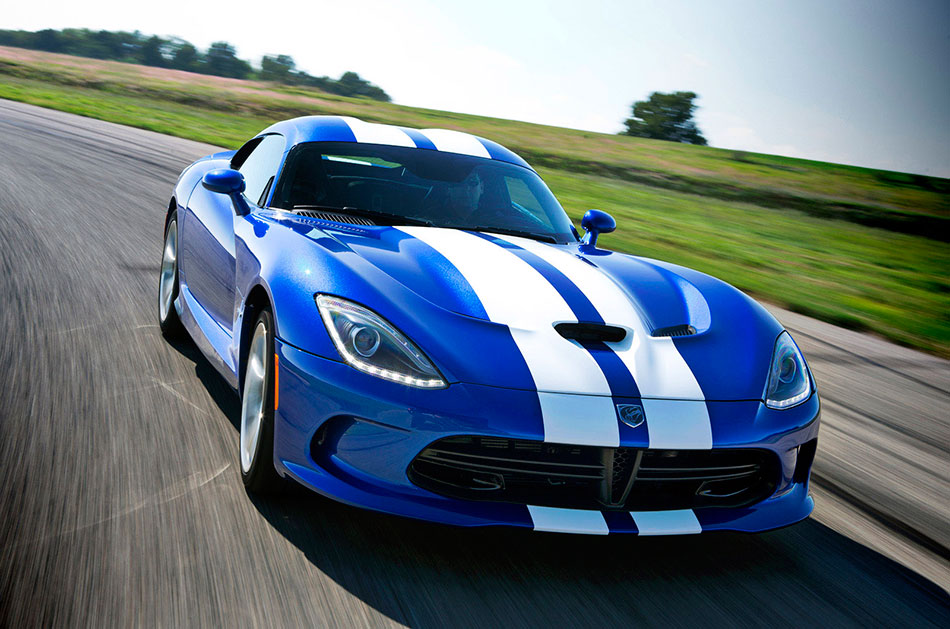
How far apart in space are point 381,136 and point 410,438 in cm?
210

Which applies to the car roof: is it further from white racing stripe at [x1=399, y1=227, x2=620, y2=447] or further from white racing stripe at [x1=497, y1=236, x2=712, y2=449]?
white racing stripe at [x1=497, y1=236, x2=712, y2=449]

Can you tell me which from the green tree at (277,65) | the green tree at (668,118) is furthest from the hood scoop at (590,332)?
the green tree at (277,65)

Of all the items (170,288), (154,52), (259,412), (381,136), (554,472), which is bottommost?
(154,52)

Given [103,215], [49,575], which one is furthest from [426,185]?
[103,215]

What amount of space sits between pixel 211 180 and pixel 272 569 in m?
1.85

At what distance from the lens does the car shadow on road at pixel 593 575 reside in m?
2.32

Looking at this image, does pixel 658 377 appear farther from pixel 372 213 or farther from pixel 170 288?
pixel 170 288

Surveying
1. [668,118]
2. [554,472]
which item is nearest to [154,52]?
[668,118]

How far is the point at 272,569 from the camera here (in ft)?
7.92

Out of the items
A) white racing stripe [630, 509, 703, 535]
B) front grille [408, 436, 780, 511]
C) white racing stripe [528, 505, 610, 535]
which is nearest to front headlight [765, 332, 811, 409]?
front grille [408, 436, 780, 511]

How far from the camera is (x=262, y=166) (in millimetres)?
4270

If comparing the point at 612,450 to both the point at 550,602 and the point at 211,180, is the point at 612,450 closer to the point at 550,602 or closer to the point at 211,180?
the point at 550,602

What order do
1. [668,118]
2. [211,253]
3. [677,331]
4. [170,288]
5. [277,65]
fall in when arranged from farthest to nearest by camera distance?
[277,65] < [668,118] < [170,288] < [211,253] < [677,331]

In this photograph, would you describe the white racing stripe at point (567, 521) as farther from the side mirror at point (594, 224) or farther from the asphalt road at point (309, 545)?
the side mirror at point (594, 224)
